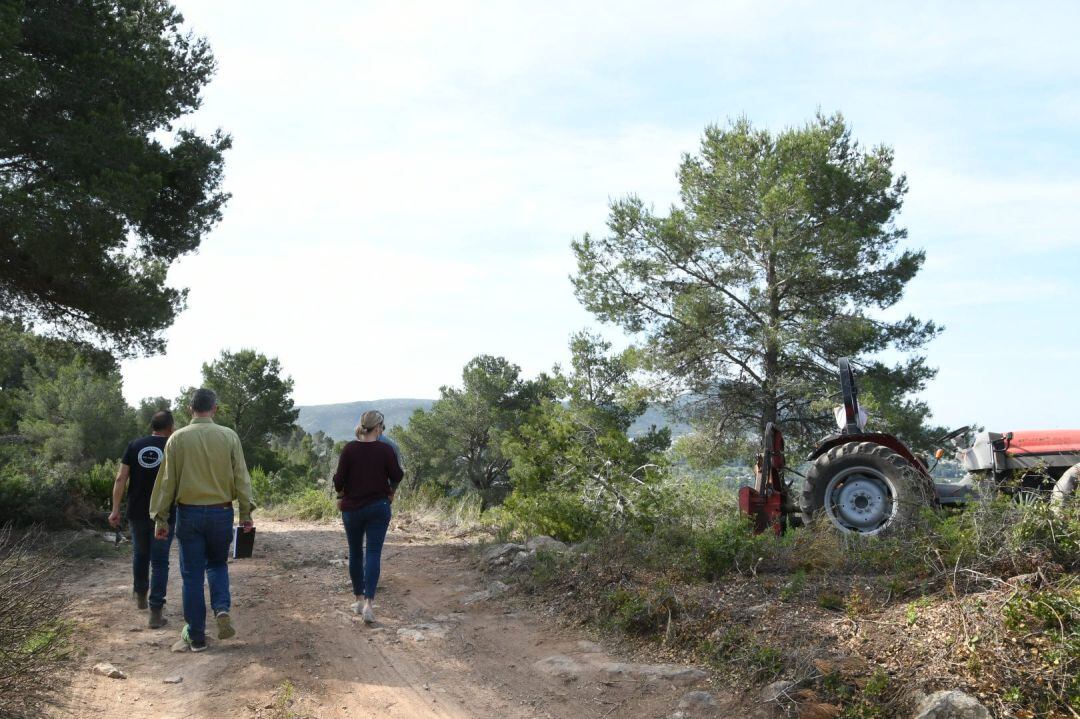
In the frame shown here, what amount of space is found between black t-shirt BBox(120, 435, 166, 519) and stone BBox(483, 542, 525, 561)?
12.3 feet

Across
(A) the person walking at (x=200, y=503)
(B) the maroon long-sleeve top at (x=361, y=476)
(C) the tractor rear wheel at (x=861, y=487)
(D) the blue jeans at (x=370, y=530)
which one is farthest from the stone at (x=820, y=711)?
(A) the person walking at (x=200, y=503)

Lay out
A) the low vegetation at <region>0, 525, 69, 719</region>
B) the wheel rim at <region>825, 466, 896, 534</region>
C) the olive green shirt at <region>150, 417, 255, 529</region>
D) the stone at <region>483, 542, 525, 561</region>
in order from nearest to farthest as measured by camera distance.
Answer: the low vegetation at <region>0, 525, 69, 719</region> < the olive green shirt at <region>150, 417, 255, 529</region> < the wheel rim at <region>825, 466, 896, 534</region> < the stone at <region>483, 542, 525, 561</region>

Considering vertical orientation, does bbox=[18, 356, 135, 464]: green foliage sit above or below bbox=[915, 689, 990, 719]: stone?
above

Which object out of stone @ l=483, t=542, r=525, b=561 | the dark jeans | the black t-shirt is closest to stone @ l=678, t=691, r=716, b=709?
the dark jeans

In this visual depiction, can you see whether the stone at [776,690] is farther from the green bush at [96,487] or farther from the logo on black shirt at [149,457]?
the green bush at [96,487]

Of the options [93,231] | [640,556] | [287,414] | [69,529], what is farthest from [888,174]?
[287,414]

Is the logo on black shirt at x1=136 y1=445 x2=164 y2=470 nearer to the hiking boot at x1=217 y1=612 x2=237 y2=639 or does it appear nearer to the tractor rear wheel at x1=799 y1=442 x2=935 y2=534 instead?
the hiking boot at x1=217 y1=612 x2=237 y2=639

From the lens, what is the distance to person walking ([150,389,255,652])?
598cm

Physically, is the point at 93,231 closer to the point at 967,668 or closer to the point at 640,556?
the point at 640,556

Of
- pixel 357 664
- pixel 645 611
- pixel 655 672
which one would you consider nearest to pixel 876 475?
pixel 645 611

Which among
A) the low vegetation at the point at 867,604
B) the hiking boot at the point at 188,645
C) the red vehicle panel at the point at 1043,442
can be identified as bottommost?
the hiking boot at the point at 188,645

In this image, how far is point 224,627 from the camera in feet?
20.0

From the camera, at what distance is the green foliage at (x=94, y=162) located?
1018cm

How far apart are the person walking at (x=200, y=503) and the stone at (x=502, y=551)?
3.52 meters
